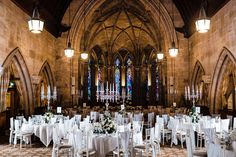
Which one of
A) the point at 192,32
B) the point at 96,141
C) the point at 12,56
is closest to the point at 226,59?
the point at 192,32

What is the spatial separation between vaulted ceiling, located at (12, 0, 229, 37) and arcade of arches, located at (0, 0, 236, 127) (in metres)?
0.34

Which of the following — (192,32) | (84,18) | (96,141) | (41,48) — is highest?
(84,18)

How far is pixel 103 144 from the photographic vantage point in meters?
7.02

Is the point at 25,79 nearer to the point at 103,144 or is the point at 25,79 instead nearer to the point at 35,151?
the point at 35,151

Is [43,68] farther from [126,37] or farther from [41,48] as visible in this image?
[126,37]

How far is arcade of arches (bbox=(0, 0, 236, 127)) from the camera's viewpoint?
39.7 ft

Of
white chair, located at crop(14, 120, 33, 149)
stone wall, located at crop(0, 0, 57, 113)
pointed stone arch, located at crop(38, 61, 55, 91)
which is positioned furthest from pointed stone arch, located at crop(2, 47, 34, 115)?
white chair, located at crop(14, 120, 33, 149)

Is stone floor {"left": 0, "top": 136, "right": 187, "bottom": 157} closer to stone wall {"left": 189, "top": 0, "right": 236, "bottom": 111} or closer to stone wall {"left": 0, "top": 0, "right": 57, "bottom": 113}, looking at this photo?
stone wall {"left": 0, "top": 0, "right": 57, "bottom": 113}

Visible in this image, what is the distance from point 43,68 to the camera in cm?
1578

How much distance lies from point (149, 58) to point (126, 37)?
2.86 metres

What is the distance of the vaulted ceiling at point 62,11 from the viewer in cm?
1342

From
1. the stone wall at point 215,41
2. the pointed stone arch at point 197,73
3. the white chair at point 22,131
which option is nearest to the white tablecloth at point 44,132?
the white chair at point 22,131

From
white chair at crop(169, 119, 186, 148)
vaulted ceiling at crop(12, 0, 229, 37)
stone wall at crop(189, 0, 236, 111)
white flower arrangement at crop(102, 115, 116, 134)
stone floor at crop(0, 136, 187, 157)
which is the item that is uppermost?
vaulted ceiling at crop(12, 0, 229, 37)

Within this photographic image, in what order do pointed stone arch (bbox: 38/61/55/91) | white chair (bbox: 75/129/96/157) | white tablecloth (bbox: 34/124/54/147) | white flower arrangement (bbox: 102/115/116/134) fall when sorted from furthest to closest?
pointed stone arch (bbox: 38/61/55/91)
white tablecloth (bbox: 34/124/54/147)
white flower arrangement (bbox: 102/115/116/134)
white chair (bbox: 75/129/96/157)
